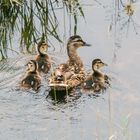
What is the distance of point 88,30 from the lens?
948cm

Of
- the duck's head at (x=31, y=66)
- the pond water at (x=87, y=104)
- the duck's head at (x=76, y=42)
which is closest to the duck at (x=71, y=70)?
the duck's head at (x=76, y=42)

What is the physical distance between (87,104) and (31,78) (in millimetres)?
797

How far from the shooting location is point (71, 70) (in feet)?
30.0

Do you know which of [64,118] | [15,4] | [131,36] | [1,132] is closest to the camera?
[1,132]

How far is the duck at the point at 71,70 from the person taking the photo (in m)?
8.41

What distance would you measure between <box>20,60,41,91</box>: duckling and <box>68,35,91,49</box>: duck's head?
1.82 feet

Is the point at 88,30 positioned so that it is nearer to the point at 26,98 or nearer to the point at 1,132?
the point at 26,98

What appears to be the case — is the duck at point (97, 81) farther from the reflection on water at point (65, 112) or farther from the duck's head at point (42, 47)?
the duck's head at point (42, 47)

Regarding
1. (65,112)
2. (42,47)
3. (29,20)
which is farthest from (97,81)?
(29,20)

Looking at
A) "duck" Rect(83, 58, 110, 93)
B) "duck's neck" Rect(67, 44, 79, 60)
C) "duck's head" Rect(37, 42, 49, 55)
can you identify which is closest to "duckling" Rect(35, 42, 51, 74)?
"duck's head" Rect(37, 42, 49, 55)

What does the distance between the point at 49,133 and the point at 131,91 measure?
4.39ft

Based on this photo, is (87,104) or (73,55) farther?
(73,55)

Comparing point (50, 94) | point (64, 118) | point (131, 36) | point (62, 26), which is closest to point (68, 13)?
point (62, 26)

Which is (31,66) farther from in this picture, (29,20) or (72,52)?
(29,20)
